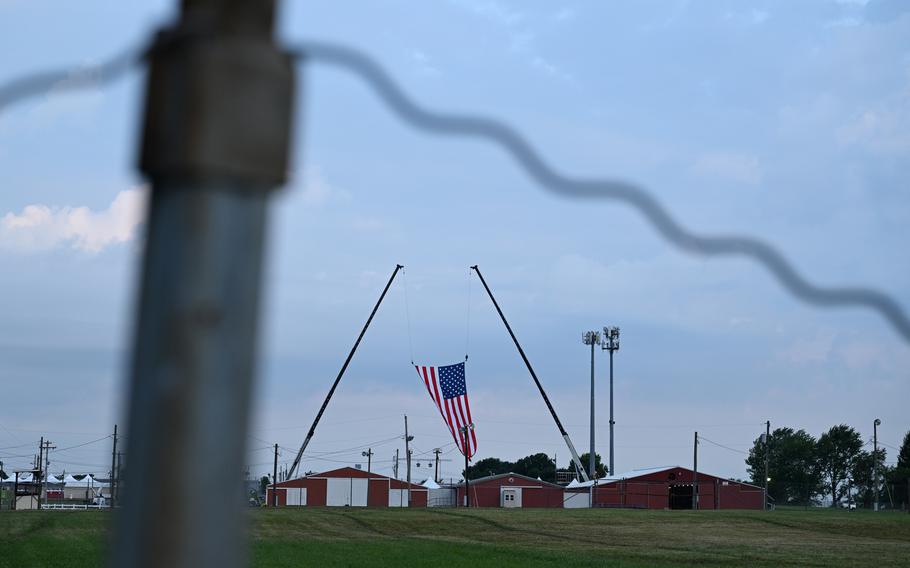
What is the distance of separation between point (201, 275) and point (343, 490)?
77.3 metres

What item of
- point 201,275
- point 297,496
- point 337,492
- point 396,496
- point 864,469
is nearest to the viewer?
point 201,275

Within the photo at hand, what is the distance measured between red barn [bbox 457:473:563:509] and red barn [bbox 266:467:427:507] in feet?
17.1

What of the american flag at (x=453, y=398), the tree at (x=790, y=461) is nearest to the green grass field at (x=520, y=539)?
the american flag at (x=453, y=398)

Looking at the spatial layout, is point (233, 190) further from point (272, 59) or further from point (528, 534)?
point (528, 534)

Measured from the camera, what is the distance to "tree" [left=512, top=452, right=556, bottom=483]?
135875 millimetres

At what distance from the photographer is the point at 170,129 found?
4.17 ft

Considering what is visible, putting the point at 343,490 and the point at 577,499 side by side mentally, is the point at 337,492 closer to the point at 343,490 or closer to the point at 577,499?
the point at 343,490

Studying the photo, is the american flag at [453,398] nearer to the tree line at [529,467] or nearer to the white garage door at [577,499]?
the white garage door at [577,499]

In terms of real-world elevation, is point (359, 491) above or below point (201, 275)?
below

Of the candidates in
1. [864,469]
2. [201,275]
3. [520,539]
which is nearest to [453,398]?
[520,539]

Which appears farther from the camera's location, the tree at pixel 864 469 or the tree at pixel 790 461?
the tree at pixel 790 461

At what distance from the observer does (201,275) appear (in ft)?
3.99

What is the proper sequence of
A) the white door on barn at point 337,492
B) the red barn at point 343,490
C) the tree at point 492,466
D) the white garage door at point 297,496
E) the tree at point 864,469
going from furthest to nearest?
1. the tree at point 492,466
2. the tree at point 864,469
3. the white door on barn at point 337,492
4. the red barn at point 343,490
5. the white garage door at point 297,496

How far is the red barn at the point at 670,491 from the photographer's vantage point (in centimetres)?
6203
